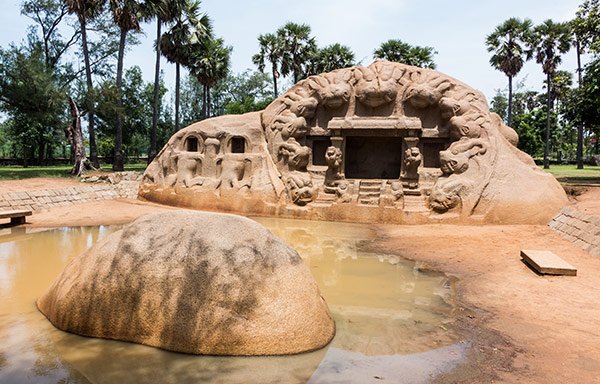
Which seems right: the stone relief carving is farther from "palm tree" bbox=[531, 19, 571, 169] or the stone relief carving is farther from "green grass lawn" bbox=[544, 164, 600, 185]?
"palm tree" bbox=[531, 19, 571, 169]

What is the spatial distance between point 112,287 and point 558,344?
15.1 feet

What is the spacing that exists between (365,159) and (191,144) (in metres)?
6.28

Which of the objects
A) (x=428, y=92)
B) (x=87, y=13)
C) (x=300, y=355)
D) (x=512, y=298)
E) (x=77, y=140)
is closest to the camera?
(x=300, y=355)

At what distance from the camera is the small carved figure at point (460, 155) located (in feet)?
39.8

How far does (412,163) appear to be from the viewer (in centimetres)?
1322

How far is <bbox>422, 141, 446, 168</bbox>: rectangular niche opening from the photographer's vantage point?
13.8m

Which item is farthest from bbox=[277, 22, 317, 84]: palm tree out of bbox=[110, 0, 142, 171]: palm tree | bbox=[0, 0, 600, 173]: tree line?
bbox=[110, 0, 142, 171]: palm tree

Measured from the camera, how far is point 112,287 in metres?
4.23

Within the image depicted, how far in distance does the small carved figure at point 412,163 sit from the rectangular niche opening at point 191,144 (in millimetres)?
7183

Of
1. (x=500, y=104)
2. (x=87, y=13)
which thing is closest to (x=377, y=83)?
(x=87, y=13)

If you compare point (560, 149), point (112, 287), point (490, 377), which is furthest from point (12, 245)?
point (560, 149)

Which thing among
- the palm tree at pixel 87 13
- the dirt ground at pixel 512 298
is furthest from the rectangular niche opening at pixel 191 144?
the palm tree at pixel 87 13

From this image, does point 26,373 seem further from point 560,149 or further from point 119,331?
point 560,149

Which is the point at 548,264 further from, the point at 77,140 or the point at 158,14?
the point at 158,14
